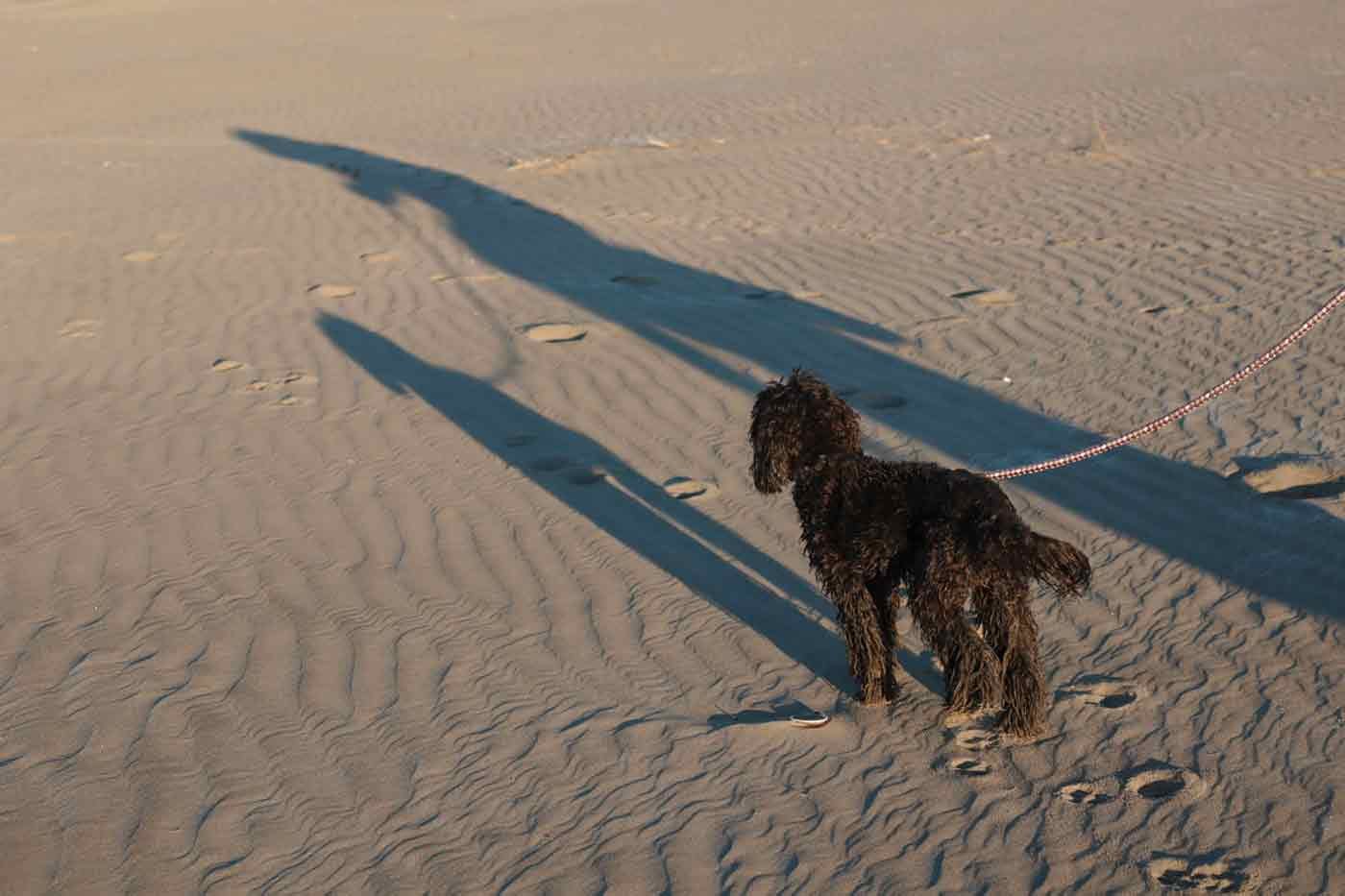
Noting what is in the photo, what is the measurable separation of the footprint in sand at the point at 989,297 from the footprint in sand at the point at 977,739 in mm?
5019

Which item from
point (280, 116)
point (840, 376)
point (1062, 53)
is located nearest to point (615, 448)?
point (840, 376)

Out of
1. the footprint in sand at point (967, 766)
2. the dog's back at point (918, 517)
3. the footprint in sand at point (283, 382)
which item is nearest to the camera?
the dog's back at point (918, 517)

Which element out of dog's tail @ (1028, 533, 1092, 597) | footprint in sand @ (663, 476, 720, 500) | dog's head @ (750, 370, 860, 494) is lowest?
footprint in sand @ (663, 476, 720, 500)

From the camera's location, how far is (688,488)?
21.9ft

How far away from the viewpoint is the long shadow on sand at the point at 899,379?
5656mm

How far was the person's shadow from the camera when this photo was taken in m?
5.38

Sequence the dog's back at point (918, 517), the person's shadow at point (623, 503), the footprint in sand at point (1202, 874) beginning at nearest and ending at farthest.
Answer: the footprint in sand at point (1202, 874)
the dog's back at point (918, 517)
the person's shadow at point (623, 503)

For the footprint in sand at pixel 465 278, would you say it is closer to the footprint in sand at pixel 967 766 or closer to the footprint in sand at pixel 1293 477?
the footprint in sand at pixel 1293 477

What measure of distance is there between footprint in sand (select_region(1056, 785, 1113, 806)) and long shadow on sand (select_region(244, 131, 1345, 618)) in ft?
5.16

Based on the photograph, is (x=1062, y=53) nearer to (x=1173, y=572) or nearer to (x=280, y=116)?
(x=280, y=116)

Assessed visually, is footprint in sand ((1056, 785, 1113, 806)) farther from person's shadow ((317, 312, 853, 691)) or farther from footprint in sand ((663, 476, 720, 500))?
footprint in sand ((663, 476, 720, 500))

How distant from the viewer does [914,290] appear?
946 cm

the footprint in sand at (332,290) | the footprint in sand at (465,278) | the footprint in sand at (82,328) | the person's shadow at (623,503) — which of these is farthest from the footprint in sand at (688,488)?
the footprint in sand at (82,328)

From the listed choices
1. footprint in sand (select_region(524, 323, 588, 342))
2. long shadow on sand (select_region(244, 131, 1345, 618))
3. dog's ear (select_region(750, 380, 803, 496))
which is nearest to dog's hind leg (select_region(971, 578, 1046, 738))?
dog's ear (select_region(750, 380, 803, 496))
